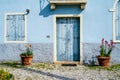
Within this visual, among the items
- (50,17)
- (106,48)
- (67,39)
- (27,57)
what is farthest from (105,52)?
(27,57)

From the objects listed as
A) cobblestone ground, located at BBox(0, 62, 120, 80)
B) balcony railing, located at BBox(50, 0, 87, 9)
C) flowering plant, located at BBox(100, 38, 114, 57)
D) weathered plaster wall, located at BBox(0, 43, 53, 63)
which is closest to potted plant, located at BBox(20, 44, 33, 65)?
cobblestone ground, located at BBox(0, 62, 120, 80)

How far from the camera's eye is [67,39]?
15.5 m

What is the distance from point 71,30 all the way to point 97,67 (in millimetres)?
2392

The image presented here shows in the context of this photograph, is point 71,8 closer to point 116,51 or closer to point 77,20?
point 77,20

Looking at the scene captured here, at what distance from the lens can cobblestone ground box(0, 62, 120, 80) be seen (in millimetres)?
11783

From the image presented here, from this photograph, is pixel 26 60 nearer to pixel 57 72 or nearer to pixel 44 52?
pixel 44 52

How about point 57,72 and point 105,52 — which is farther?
point 105,52

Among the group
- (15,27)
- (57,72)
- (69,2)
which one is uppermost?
(69,2)

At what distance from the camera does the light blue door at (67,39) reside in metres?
15.4

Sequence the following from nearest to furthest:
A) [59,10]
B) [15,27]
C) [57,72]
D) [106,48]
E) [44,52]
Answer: [57,72] < [106,48] < [59,10] < [44,52] < [15,27]

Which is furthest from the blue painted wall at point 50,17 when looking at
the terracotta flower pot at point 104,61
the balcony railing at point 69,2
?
the terracotta flower pot at point 104,61

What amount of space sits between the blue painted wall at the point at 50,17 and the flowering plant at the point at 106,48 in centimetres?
26

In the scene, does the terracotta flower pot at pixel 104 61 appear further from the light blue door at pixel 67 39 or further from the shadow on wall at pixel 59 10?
the shadow on wall at pixel 59 10

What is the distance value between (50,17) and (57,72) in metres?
3.39
